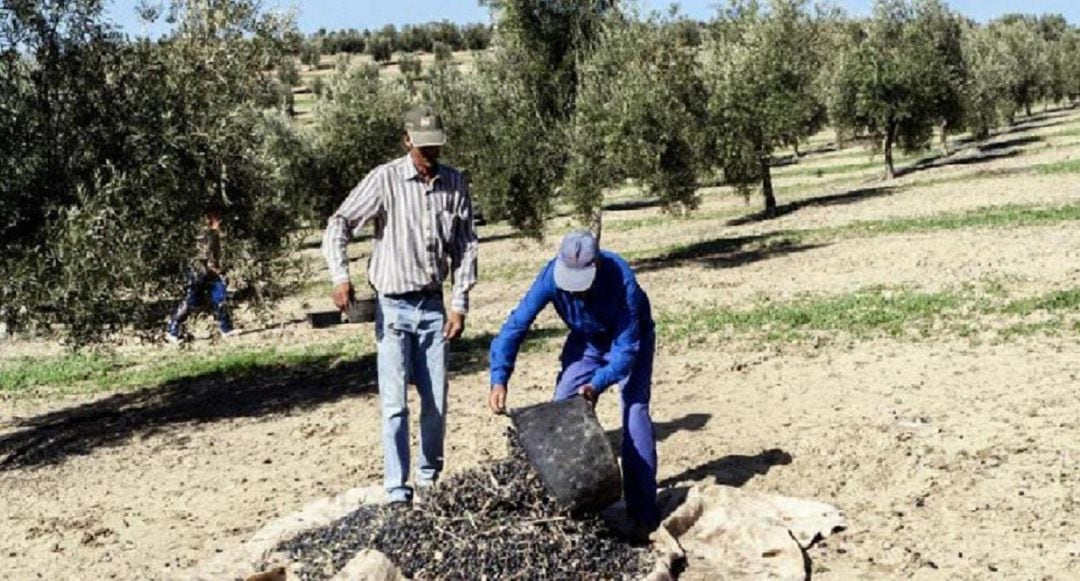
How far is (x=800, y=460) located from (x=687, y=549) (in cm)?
247

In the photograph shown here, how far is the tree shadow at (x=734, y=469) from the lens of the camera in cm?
902

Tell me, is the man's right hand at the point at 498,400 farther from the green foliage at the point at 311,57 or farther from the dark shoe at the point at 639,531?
the green foliage at the point at 311,57

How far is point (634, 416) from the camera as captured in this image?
748 centimetres

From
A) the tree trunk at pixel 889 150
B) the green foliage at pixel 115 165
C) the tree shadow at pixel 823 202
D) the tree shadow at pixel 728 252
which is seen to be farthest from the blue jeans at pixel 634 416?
the tree trunk at pixel 889 150

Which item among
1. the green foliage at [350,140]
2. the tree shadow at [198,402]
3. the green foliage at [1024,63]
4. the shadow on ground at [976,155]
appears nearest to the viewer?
the tree shadow at [198,402]

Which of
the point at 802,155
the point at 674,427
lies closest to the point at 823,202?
the point at 674,427

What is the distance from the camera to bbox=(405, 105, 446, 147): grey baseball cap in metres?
7.45

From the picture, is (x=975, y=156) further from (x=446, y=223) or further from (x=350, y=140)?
(x=446, y=223)

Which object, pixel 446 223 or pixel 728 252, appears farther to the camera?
pixel 728 252

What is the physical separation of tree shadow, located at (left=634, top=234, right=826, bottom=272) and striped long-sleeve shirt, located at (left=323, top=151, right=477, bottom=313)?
1901 cm

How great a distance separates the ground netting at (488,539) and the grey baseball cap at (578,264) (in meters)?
1.13

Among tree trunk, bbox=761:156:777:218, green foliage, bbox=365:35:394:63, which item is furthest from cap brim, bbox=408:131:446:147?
green foliage, bbox=365:35:394:63

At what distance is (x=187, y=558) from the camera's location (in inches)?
320

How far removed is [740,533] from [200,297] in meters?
9.52
